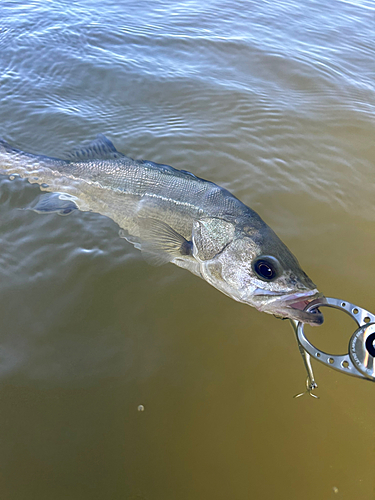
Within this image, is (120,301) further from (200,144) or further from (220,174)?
(200,144)

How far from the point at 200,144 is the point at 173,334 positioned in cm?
264

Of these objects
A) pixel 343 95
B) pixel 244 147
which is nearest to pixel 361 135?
pixel 343 95

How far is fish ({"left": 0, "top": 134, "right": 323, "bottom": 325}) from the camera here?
2225 mm

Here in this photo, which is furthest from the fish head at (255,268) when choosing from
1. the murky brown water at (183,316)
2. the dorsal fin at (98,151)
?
the dorsal fin at (98,151)

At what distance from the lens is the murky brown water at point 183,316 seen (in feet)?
6.21

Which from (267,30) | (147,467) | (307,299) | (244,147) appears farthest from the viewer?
(267,30)

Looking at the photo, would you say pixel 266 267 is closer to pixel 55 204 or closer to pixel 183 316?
pixel 183 316

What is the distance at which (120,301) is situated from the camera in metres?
2.65

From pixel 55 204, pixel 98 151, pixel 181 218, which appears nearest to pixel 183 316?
pixel 181 218

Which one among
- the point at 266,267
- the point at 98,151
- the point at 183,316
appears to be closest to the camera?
the point at 266,267

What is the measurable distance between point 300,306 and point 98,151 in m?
2.57

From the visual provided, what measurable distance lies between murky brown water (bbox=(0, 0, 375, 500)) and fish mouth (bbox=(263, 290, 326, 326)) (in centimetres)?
42

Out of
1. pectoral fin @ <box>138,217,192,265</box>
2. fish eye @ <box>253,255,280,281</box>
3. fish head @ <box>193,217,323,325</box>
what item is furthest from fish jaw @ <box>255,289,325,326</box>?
pectoral fin @ <box>138,217,192,265</box>

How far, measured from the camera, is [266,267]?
229 centimetres
